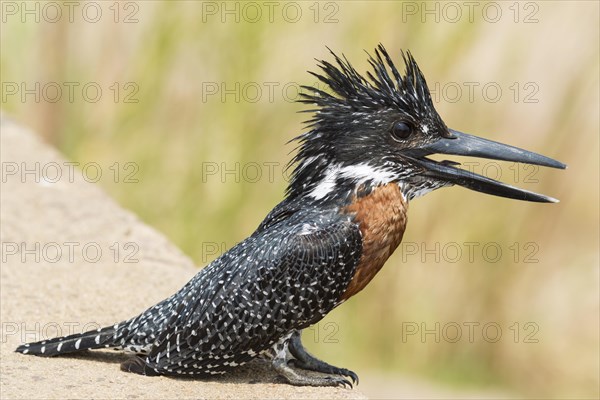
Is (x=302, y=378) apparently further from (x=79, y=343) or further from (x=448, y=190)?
(x=448, y=190)

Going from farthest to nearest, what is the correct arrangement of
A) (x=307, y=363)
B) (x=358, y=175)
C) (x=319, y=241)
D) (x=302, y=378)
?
(x=307, y=363) → (x=302, y=378) → (x=358, y=175) → (x=319, y=241)

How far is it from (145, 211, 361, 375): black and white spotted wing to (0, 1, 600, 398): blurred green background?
3.86 m

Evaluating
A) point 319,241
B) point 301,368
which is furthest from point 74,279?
point 319,241

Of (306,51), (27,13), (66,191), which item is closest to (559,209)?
(306,51)

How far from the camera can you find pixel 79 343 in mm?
4746

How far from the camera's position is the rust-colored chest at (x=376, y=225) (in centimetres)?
443

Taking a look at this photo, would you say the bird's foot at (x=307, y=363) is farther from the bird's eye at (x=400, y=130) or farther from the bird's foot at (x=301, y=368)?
the bird's eye at (x=400, y=130)

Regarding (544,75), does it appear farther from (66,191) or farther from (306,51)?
(66,191)

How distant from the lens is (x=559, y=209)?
8508 millimetres

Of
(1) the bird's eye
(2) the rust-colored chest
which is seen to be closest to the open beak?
(1) the bird's eye

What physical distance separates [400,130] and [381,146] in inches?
5.2

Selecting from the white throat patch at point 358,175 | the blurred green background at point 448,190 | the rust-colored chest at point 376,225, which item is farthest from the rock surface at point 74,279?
the blurred green background at point 448,190

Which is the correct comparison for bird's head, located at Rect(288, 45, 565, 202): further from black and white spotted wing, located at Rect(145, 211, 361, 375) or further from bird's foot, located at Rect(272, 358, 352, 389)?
bird's foot, located at Rect(272, 358, 352, 389)

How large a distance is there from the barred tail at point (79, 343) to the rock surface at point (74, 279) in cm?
6
